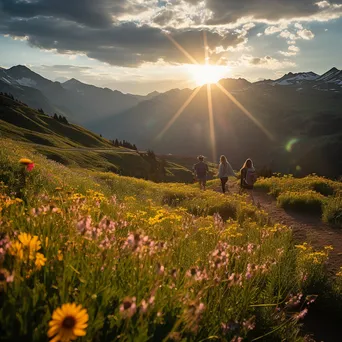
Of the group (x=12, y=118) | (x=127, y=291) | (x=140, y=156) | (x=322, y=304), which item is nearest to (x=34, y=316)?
(x=127, y=291)

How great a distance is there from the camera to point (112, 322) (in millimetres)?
2514

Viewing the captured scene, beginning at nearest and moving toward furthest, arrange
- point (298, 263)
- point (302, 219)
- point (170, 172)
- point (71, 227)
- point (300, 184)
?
1. point (71, 227)
2. point (298, 263)
3. point (302, 219)
4. point (300, 184)
5. point (170, 172)

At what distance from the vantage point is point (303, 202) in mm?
16812

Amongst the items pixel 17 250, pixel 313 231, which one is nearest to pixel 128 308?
pixel 17 250

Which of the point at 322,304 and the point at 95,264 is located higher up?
the point at 95,264

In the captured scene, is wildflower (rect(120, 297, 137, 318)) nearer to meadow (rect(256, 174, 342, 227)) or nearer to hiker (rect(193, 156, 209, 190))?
meadow (rect(256, 174, 342, 227))

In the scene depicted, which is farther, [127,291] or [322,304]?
[322,304]

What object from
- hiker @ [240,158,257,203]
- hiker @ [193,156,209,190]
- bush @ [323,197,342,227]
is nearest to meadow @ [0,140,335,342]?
bush @ [323,197,342,227]

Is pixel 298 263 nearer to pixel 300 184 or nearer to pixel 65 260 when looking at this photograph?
pixel 65 260

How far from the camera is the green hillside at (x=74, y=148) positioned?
56031 mm

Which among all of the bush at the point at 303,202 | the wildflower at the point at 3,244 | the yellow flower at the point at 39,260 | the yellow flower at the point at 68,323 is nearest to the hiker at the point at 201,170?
the bush at the point at 303,202

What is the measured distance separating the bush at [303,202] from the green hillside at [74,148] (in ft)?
115

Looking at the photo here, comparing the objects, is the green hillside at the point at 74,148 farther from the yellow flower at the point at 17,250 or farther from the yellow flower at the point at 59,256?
the yellow flower at the point at 17,250

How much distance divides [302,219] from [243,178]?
4616 mm
